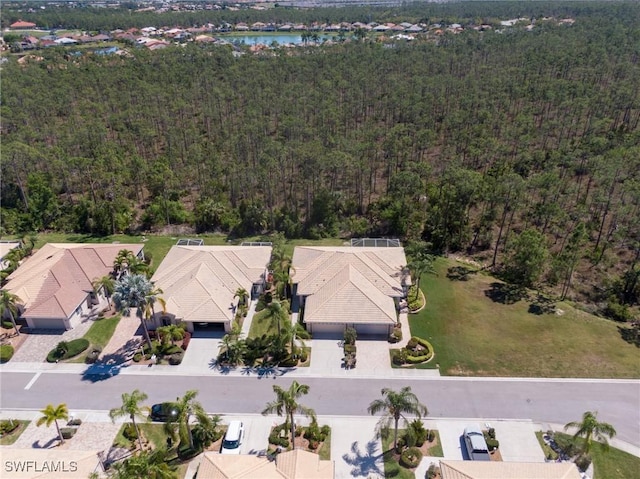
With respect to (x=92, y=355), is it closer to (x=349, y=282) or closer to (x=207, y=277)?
(x=207, y=277)

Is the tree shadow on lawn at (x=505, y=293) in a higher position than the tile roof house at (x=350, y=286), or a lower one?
lower

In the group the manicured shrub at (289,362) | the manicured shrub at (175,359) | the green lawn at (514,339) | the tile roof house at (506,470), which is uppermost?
the tile roof house at (506,470)

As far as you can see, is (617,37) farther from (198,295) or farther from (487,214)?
(198,295)

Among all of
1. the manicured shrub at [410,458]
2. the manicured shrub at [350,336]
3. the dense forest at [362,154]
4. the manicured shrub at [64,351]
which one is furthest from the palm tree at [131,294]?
the dense forest at [362,154]

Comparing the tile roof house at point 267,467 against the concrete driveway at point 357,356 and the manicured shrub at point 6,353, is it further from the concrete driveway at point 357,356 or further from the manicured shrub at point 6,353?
the manicured shrub at point 6,353

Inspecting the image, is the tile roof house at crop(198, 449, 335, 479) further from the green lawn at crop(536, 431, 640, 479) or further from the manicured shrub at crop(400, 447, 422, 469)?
the green lawn at crop(536, 431, 640, 479)
